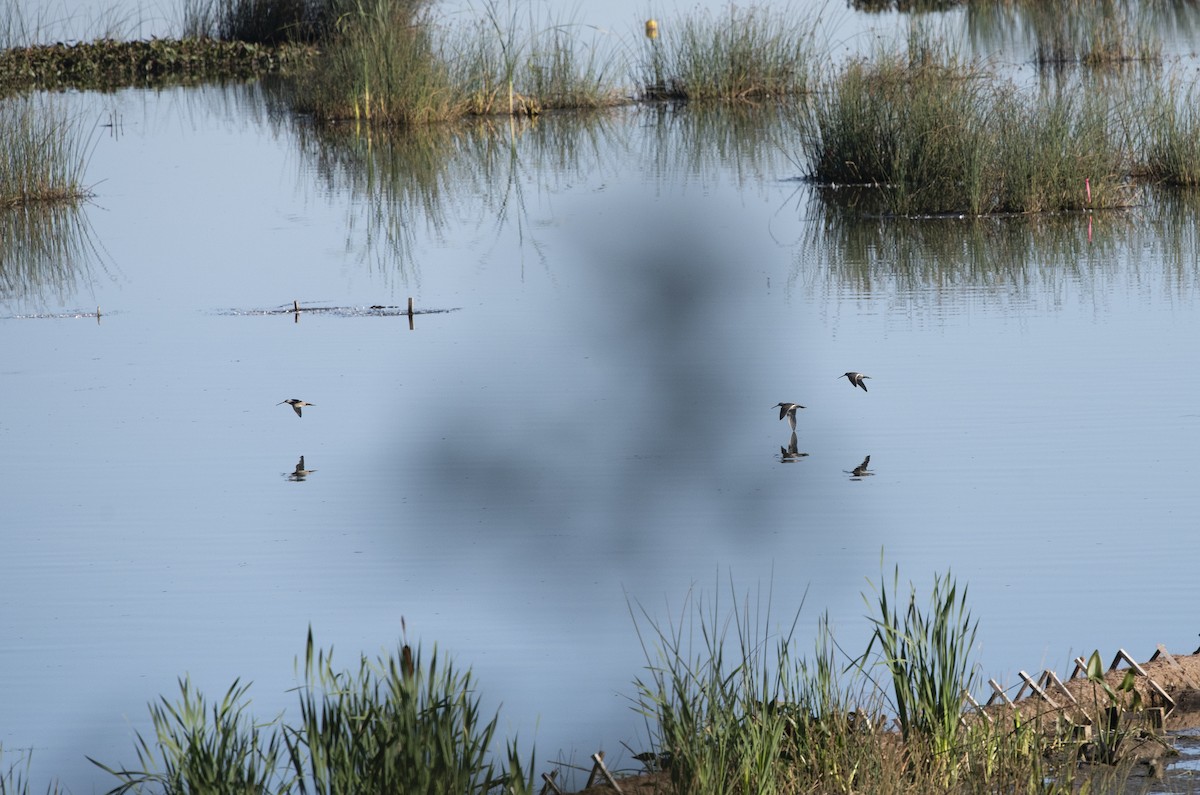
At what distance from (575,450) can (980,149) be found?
8.48m

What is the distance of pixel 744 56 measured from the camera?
18.9 metres

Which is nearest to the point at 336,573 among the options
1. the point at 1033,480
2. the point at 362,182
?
the point at 1033,480

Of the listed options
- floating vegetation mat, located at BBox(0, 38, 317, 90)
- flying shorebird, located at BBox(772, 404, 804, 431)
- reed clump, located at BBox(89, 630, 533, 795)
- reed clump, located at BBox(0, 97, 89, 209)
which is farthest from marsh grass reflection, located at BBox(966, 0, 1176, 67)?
reed clump, located at BBox(89, 630, 533, 795)

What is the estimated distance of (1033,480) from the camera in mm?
5492

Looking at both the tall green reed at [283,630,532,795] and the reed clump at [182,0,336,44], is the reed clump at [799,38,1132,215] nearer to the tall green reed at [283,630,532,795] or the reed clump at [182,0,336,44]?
the tall green reed at [283,630,532,795]

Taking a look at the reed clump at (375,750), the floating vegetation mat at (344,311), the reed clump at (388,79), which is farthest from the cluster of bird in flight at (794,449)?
the reed clump at (388,79)

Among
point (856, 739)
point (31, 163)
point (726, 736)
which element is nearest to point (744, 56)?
point (31, 163)

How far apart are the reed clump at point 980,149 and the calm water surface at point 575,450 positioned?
0.28 m

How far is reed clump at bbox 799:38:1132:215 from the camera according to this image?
35.4 feet

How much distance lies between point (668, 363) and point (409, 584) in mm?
2623

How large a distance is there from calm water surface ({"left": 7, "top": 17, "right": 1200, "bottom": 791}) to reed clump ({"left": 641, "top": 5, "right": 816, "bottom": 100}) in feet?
26.3

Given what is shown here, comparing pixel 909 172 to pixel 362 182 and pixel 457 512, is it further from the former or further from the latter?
pixel 457 512

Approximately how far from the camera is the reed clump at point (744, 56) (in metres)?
18.8

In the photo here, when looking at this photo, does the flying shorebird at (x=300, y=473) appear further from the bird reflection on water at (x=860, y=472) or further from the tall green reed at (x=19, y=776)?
the tall green reed at (x=19, y=776)
